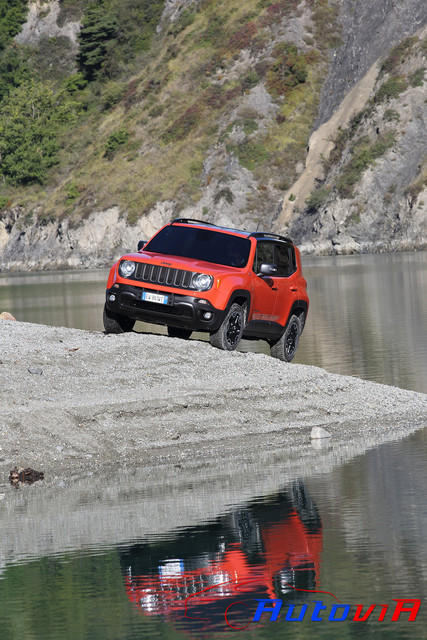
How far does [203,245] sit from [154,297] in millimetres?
1494

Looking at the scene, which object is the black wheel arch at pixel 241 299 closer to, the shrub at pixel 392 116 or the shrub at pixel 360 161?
the shrub at pixel 360 161

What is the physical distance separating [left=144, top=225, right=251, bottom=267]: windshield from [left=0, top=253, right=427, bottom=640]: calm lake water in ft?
17.4

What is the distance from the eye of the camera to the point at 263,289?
64.8ft

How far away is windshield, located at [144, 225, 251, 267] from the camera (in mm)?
19672

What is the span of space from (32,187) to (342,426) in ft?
347

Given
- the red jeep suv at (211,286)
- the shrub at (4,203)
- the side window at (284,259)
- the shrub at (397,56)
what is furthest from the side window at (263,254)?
the shrub at (4,203)

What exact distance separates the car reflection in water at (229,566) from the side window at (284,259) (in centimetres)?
897

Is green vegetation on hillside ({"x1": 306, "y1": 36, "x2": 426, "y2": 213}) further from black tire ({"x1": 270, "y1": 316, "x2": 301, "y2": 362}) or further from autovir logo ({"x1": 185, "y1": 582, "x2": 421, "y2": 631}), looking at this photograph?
autovir logo ({"x1": 185, "y1": 582, "x2": 421, "y2": 631})

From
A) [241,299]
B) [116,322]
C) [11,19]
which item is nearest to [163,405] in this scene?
[241,299]

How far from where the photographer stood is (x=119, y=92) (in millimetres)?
117812

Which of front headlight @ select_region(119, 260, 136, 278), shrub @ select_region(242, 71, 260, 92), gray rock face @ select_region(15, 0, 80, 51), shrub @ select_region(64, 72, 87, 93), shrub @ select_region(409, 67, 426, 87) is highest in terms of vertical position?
gray rock face @ select_region(15, 0, 80, 51)

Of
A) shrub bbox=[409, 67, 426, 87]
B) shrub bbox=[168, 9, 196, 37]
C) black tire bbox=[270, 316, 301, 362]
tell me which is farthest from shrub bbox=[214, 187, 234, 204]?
black tire bbox=[270, 316, 301, 362]

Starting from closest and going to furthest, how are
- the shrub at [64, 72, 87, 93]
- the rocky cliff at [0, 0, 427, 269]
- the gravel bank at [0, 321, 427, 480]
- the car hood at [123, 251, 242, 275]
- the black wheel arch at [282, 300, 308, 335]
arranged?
1. the gravel bank at [0, 321, 427, 480]
2. the car hood at [123, 251, 242, 275]
3. the black wheel arch at [282, 300, 308, 335]
4. the rocky cliff at [0, 0, 427, 269]
5. the shrub at [64, 72, 87, 93]

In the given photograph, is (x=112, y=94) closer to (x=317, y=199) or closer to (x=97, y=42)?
(x=97, y=42)
